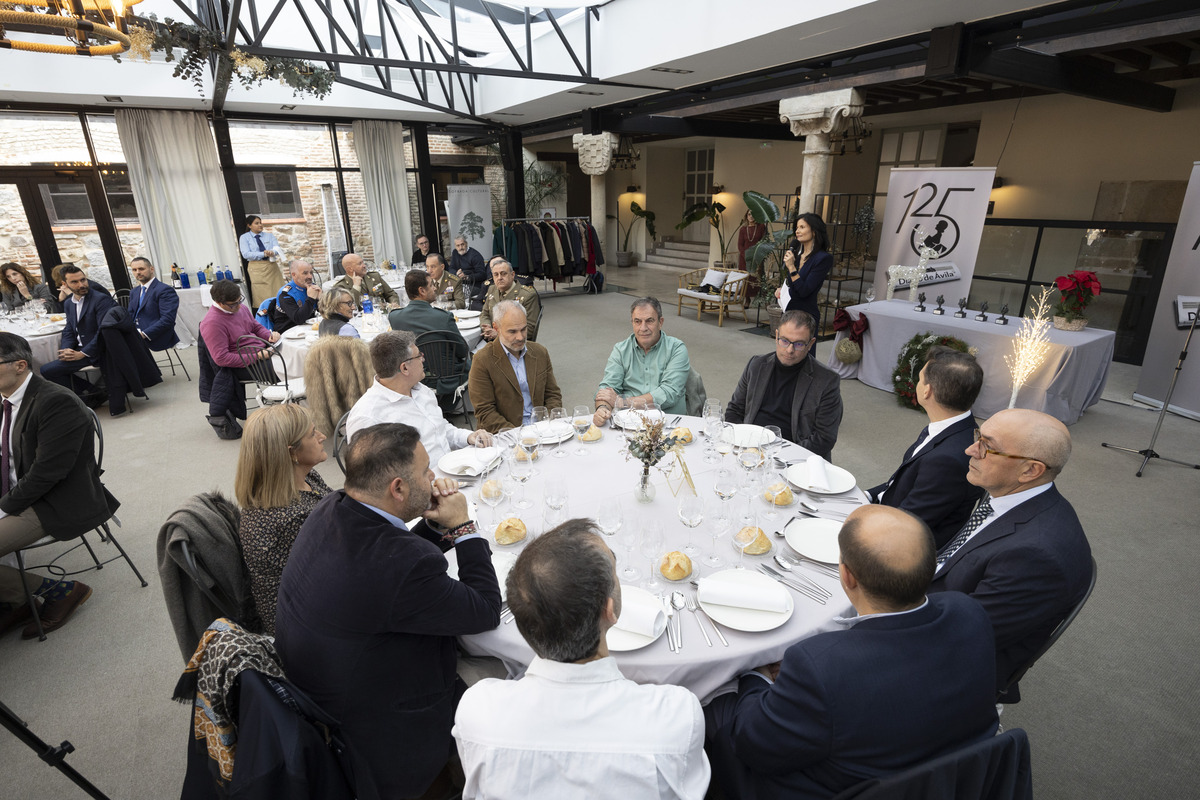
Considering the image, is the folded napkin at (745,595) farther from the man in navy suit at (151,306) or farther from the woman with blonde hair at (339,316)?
the man in navy suit at (151,306)

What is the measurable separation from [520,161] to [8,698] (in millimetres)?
11762

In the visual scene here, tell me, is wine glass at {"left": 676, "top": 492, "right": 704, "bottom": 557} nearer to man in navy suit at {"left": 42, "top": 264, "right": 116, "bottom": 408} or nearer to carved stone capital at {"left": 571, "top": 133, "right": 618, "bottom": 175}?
man in navy suit at {"left": 42, "top": 264, "right": 116, "bottom": 408}

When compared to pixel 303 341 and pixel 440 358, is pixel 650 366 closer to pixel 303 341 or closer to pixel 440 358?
pixel 440 358

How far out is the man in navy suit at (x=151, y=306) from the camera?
630 centimetres

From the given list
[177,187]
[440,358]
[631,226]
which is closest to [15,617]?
[440,358]

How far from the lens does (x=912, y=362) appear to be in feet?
18.2

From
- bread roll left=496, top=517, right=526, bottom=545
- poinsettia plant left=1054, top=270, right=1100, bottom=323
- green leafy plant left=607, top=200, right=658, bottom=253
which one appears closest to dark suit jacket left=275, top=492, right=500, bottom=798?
bread roll left=496, top=517, right=526, bottom=545

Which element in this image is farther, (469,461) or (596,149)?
(596,149)

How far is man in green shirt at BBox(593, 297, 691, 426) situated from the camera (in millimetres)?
3541

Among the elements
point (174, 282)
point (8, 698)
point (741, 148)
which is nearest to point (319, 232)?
point (174, 282)

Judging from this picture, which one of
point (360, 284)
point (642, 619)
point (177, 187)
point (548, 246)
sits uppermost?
point (177, 187)

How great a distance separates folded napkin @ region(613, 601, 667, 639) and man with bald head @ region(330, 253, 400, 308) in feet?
19.1

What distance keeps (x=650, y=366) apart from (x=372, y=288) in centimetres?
463

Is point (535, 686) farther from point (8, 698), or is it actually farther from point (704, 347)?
point (704, 347)
